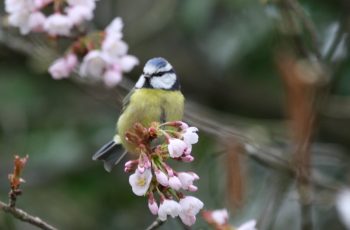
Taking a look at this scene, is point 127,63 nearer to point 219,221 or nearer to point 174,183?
point 219,221

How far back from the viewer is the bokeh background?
8.72 feet

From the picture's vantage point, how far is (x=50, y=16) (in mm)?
2105

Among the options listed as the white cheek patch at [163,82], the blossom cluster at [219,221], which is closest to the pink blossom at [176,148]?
the blossom cluster at [219,221]

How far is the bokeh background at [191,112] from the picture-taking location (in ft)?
8.72

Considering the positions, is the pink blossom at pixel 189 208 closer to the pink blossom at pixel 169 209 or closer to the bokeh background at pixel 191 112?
the pink blossom at pixel 169 209

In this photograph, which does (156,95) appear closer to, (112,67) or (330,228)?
(112,67)

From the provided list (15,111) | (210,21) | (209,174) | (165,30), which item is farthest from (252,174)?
(15,111)

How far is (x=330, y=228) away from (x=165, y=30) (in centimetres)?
115

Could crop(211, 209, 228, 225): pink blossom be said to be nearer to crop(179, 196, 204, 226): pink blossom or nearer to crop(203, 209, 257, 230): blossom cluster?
crop(203, 209, 257, 230): blossom cluster

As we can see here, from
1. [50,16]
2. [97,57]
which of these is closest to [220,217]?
[97,57]

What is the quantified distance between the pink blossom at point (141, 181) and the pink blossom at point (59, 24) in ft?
2.76

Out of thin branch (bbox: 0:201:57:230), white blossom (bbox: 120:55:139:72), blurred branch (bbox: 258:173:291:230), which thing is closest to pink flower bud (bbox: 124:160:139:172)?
thin branch (bbox: 0:201:57:230)

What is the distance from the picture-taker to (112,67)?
2.20 meters

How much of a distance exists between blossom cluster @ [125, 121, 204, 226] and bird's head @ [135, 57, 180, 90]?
1.84ft
